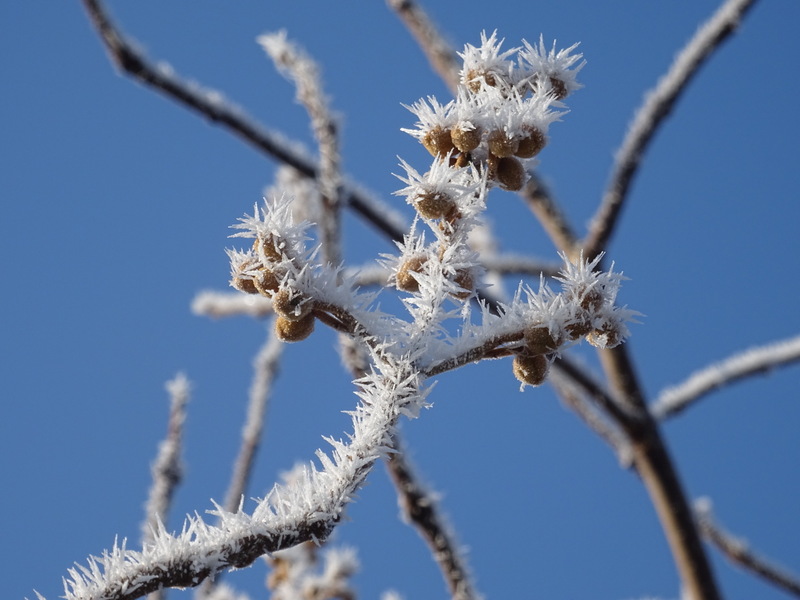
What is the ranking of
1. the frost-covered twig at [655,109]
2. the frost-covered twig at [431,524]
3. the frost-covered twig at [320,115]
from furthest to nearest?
the frost-covered twig at [655,109], the frost-covered twig at [320,115], the frost-covered twig at [431,524]

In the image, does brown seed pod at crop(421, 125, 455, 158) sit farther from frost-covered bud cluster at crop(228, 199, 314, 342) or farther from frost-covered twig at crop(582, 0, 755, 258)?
frost-covered twig at crop(582, 0, 755, 258)

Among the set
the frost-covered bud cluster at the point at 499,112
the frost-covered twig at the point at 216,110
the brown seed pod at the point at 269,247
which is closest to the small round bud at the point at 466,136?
the frost-covered bud cluster at the point at 499,112

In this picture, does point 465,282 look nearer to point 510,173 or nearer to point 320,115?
point 510,173

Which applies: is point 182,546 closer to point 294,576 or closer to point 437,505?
point 437,505

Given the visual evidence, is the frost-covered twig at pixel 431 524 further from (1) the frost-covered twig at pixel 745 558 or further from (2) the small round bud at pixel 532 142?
(1) the frost-covered twig at pixel 745 558

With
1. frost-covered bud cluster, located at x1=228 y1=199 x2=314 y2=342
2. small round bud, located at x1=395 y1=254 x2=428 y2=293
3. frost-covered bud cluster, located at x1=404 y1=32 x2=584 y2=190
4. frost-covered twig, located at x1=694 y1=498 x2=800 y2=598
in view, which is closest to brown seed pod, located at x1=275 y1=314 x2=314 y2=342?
frost-covered bud cluster, located at x1=228 y1=199 x2=314 y2=342

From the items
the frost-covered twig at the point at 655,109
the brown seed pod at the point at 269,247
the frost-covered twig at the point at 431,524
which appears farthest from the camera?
the frost-covered twig at the point at 655,109

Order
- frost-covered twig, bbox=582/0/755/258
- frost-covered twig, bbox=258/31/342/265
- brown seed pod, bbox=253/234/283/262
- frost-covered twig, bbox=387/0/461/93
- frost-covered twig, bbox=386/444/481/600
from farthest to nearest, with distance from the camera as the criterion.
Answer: frost-covered twig, bbox=387/0/461/93
frost-covered twig, bbox=582/0/755/258
frost-covered twig, bbox=258/31/342/265
frost-covered twig, bbox=386/444/481/600
brown seed pod, bbox=253/234/283/262
